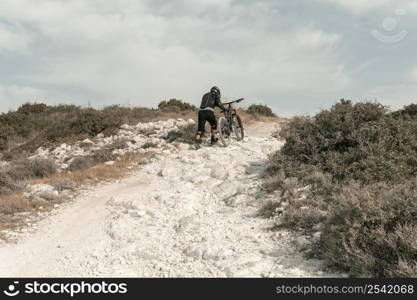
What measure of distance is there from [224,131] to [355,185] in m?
7.71

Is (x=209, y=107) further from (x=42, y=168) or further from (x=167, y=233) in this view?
(x=167, y=233)

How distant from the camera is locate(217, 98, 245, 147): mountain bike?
1505cm

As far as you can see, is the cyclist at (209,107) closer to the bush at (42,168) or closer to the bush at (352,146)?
the bush at (352,146)

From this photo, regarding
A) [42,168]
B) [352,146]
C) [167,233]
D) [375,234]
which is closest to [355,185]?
[375,234]

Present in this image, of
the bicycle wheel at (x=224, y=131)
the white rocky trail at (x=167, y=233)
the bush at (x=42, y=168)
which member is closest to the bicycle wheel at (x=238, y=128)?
the bicycle wheel at (x=224, y=131)

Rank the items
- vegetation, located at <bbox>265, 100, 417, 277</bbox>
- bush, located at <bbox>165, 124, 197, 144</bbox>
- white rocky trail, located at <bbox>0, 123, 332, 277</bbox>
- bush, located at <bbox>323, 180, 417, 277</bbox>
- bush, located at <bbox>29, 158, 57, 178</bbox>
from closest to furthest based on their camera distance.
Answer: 1. bush, located at <bbox>323, 180, 417, 277</bbox>
2. vegetation, located at <bbox>265, 100, 417, 277</bbox>
3. white rocky trail, located at <bbox>0, 123, 332, 277</bbox>
4. bush, located at <bbox>29, 158, 57, 178</bbox>
5. bush, located at <bbox>165, 124, 197, 144</bbox>

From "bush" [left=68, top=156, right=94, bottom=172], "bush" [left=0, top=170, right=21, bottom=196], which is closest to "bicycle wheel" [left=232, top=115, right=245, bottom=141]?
"bush" [left=68, top=156, right=94, bottom=172]

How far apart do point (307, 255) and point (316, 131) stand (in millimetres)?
5346

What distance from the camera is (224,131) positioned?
607 inches

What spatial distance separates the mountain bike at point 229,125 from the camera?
15047 millimetres

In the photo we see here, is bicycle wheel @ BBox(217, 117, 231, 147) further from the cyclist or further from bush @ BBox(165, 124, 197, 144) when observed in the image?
bush @ BBox(165, 124, 197, 144)

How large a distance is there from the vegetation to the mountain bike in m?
3.07

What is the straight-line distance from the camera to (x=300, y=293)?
5613 mm

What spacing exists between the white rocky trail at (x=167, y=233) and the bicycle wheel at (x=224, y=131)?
5.43ft
